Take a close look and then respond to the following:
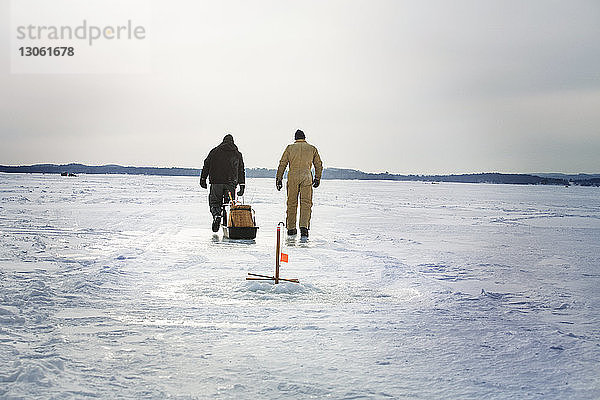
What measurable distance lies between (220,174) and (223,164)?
22 cm

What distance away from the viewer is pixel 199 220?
1441 cm

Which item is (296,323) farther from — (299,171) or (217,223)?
(217,223)

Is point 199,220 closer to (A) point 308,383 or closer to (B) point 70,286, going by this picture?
(B) point 70,286

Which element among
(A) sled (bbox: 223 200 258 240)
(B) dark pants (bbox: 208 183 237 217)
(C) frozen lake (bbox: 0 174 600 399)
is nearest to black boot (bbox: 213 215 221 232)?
(B) dark pants (bbox: 208 183 237 217)

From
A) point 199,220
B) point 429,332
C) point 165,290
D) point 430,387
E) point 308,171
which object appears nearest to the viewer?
point 430,387

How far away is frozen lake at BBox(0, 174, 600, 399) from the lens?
3051 mm

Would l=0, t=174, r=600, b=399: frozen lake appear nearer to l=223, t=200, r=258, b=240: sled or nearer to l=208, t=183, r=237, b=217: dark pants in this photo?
l=223, t=200, r=258, b=240: sled

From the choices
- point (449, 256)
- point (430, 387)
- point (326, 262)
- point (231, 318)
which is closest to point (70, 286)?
point (231, 318)

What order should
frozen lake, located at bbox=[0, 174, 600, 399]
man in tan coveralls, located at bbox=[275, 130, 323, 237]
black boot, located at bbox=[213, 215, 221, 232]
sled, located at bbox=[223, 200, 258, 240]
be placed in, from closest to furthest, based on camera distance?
frozen lake, located at bbox=[0, 174, 600, 399], sled, located at bbox=[223, 200, 258, 240], man in tan coveralls, located at bbox=[275, 130, 323, 237], black boot, located at bbox=[213, 215, 221, 232]

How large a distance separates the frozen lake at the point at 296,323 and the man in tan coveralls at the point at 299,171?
2379 mm

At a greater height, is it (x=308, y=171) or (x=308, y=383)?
(x=308, y=171)

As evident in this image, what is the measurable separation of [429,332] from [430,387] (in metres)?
1.12

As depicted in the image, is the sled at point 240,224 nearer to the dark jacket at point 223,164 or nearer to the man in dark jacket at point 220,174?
the man in dark jacket at point 220,174

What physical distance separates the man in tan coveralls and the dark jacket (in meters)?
1.07
